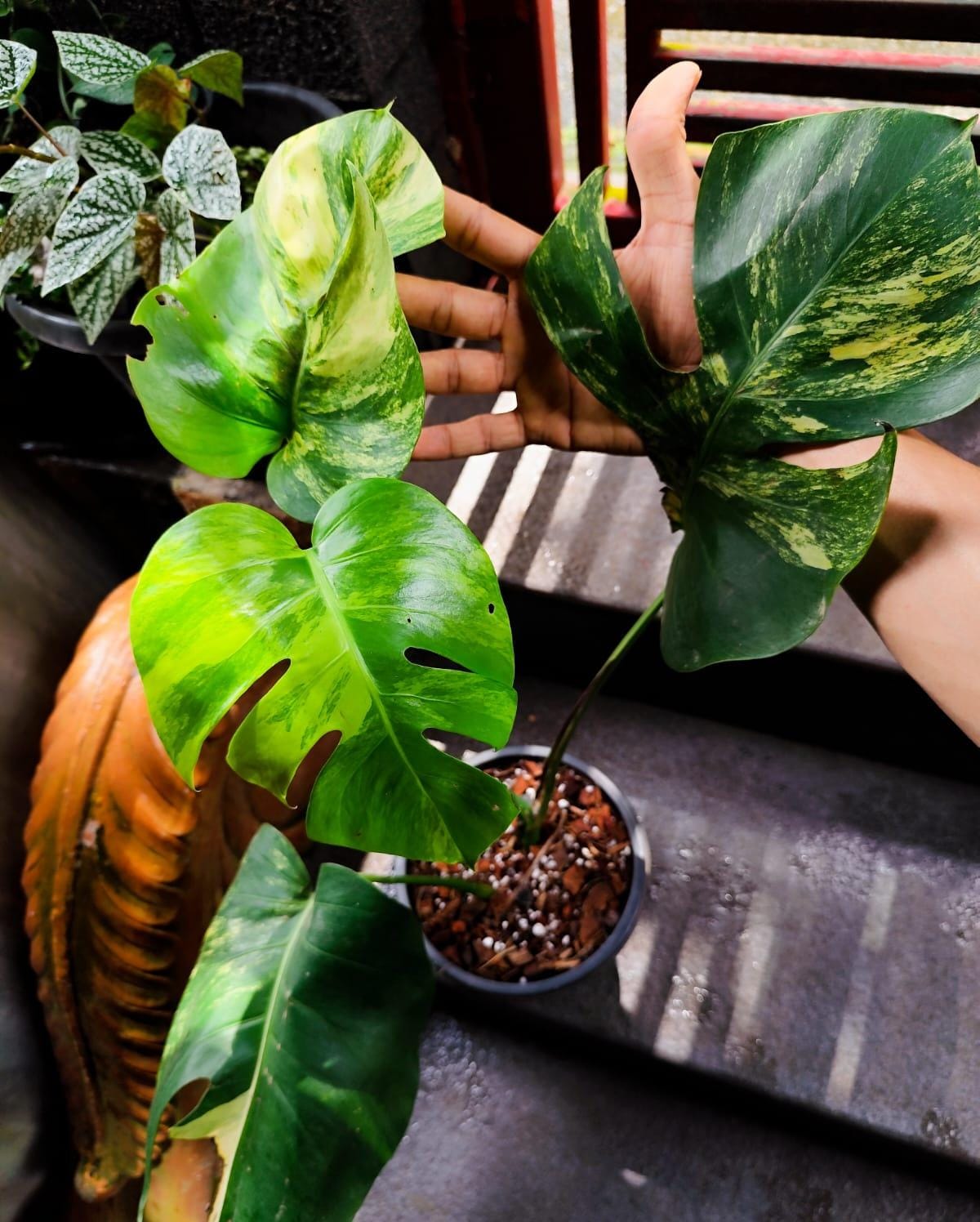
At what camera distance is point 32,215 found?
2.73 ft

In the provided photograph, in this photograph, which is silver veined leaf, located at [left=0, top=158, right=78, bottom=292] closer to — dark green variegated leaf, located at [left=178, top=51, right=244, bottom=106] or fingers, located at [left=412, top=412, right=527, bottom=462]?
dark green variegated leaf, located at [left=178, top=51, right=244, bottom=106]

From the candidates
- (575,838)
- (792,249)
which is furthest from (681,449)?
(575,838)

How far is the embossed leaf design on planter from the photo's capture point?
99 centimetres

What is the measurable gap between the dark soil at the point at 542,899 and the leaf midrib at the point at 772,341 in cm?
55

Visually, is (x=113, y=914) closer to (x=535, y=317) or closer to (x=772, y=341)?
(x=535, y=317)

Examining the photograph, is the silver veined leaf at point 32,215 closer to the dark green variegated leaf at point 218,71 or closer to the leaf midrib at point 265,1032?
the dark green variegated leaf at point 218,71

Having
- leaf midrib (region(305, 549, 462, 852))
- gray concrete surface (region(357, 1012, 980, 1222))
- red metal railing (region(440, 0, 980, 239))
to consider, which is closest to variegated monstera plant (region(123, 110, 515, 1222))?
leaf midrib (region(305, 549, 462, 852))

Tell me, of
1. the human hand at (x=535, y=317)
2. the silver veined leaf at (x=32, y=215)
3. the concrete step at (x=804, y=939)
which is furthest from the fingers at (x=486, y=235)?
the concrete step at (x=804, y=939)

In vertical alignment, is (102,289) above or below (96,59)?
below

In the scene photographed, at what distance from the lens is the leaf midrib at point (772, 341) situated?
0.52m

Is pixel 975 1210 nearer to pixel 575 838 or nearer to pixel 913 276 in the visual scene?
pixel 575 838

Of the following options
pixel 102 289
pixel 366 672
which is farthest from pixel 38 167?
pixel 366 672

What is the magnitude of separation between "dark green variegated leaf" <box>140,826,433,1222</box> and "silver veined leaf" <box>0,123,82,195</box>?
0.70m

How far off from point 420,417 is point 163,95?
2.00 feet
